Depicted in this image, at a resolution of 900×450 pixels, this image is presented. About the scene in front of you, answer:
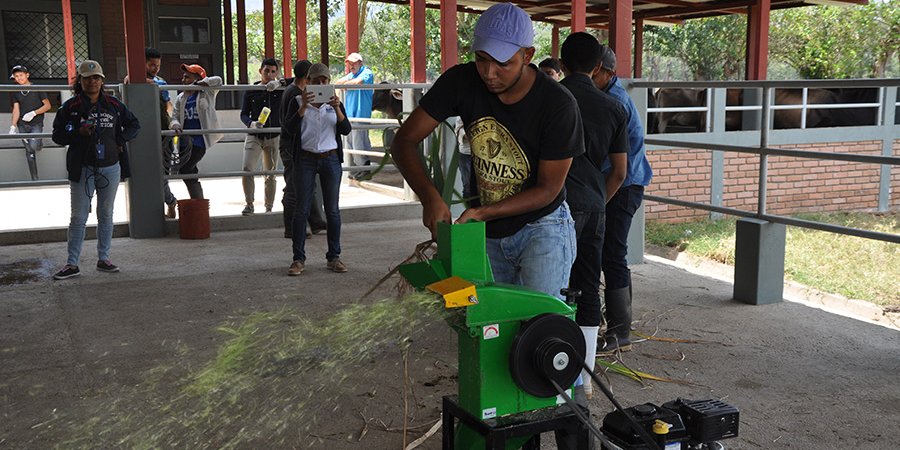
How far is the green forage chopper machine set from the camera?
2654 mm

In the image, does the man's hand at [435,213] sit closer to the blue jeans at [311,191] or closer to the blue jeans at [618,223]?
the blue jeans at [618,223]

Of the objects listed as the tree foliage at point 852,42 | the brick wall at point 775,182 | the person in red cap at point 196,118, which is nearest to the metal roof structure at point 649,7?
the brick wall at point 775,182

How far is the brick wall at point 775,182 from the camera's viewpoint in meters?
12.0

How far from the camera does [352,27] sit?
1488 cm

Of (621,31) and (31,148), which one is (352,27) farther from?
(621,31)

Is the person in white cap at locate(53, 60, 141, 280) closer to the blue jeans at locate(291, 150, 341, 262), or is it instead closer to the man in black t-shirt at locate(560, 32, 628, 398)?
the blue jeans at locate(291, 150, 341, 262)

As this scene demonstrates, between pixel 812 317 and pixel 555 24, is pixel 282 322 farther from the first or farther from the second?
pixel 555 24

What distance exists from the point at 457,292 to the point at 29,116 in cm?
1257

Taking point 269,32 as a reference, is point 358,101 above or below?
below

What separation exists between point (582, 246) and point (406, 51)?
28.1m

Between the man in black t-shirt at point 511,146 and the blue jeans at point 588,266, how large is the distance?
0.76 meters

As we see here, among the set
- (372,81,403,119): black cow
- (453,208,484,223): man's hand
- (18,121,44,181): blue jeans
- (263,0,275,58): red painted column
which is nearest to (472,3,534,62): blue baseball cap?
(453,208,484,223): man's hand

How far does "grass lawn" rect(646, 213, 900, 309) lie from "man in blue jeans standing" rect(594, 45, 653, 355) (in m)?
2.74

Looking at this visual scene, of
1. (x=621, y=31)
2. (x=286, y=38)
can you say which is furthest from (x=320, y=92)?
(x=286, y=38)
